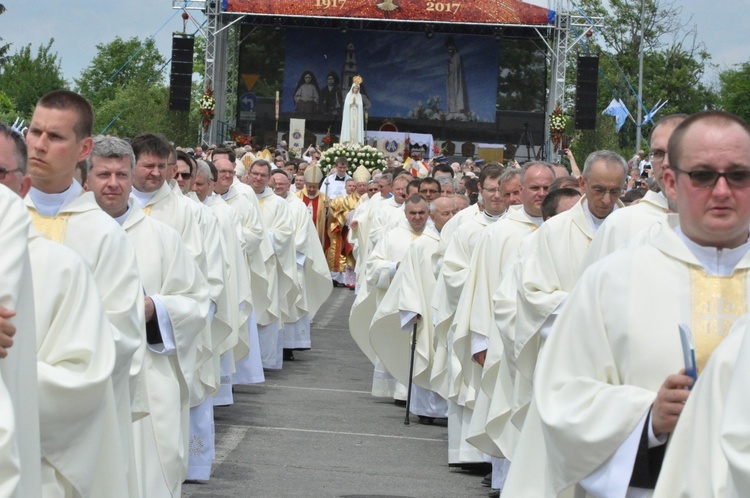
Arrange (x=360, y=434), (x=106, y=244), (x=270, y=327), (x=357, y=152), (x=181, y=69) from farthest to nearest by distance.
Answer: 1. (x=181, y=69)
2. (x=357, y=152)
3. (x=270, y=327)
4. (x=360, y=434)
5. (x=106, y=244)

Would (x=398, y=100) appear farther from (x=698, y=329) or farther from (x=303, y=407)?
(x=698, y=329)

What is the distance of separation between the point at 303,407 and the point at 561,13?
2812cm

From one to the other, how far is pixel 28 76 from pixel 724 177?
6453cm

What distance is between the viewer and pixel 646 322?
401 cm

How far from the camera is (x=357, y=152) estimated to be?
27250 mm

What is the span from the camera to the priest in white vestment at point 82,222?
5148mm

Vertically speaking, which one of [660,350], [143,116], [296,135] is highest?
[143,116]

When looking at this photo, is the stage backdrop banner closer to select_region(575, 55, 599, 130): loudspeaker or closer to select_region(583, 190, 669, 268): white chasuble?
select_region(575, 55, 599, 130): loudspeaker

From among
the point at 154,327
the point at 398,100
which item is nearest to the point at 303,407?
the point at 154,327

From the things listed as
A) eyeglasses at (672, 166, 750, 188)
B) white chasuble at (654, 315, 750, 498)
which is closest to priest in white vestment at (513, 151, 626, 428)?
eyeglasses at (672, 166, 750, 188)

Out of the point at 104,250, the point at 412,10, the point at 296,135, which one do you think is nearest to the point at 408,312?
the point at 104,250

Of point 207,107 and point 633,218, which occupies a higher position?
point 207,107

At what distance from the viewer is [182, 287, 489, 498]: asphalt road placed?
905 centimetres

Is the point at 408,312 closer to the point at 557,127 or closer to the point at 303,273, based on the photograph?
the point at 303,273
